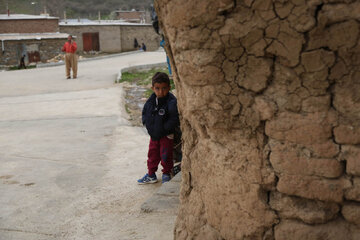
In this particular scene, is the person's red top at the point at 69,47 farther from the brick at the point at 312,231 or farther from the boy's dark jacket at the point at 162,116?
the brick at the point at 312,231

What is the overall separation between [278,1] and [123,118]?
264 inches

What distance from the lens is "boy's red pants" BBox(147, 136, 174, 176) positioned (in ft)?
13.5

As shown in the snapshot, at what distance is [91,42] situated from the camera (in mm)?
39281

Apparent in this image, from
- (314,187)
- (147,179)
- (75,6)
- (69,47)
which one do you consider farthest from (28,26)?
(314,187)

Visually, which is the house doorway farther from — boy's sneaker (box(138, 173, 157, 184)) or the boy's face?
the boy's face

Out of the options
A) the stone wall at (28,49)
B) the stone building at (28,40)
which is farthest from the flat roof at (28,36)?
the stone wall at (28,49)

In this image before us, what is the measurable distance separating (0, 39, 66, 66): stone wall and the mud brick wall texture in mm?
29752

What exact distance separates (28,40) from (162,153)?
1107 inches

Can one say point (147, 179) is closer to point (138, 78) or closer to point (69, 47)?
point (138, 78)

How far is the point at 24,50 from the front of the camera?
30031 mm

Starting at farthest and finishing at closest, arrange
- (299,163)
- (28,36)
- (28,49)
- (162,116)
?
(28,36), (28,49), (162,116), (299,163)

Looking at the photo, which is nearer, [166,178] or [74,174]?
[166,178]

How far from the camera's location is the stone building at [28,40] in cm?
2944

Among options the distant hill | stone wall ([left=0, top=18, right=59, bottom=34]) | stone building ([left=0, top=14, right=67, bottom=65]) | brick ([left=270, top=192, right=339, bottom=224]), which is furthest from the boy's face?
the distant hill
